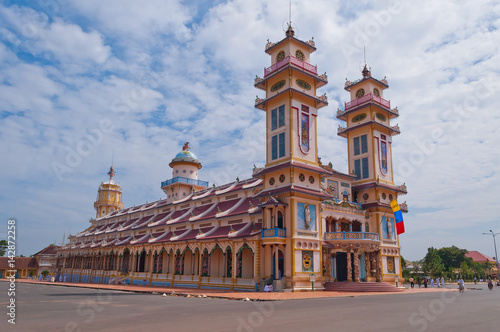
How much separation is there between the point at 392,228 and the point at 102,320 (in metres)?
35.8

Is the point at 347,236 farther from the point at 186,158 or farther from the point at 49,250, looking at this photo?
the point at 49,250

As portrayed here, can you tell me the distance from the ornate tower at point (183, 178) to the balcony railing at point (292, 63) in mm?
25136

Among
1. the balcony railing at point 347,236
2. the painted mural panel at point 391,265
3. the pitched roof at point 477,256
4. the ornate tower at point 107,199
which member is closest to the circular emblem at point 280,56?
the balcony railing at point 347,236

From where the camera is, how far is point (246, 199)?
133 feet

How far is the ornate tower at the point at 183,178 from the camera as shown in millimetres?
56688

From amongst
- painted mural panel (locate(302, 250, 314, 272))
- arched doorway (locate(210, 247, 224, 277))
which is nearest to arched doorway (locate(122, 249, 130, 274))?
arched doorway (locate(210, 247, 224, 277))

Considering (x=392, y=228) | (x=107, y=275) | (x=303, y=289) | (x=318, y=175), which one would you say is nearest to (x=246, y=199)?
(x=318, y=175)

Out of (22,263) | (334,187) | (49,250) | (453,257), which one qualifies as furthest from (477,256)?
(22,263)

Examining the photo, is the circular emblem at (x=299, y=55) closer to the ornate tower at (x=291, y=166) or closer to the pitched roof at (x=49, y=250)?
the ornate tower at (x=291, y=166)

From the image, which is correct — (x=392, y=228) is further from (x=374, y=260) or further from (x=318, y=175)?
(x=318, y=175)

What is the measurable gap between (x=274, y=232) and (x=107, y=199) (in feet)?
195

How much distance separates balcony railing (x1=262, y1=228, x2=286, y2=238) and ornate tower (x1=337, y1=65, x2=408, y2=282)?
13.5 m

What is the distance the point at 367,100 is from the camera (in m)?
43.9

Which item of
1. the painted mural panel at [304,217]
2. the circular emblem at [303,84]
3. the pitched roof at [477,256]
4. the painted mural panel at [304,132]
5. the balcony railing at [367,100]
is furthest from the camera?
the pitched roof at [477,256]
